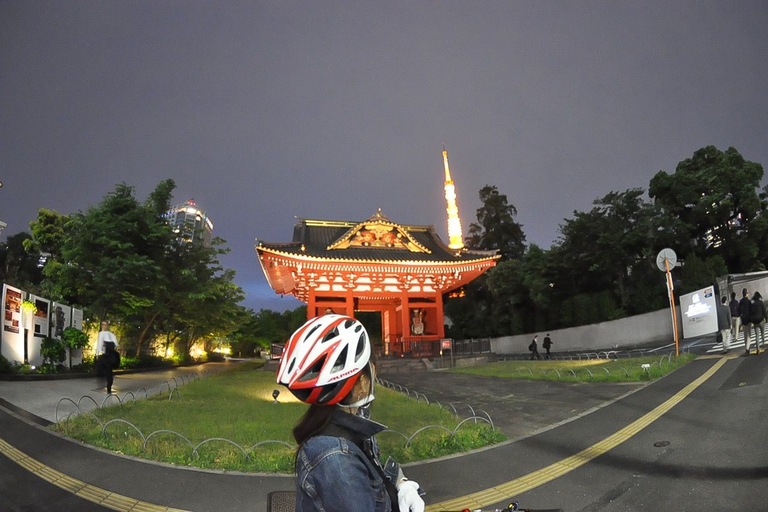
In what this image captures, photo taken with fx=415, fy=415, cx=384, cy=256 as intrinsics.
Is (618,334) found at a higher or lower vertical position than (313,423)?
lower

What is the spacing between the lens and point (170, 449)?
5.82 m

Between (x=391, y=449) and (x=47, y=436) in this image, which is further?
(x=47, y=436)

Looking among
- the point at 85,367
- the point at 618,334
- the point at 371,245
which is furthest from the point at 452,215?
the point at 85,367

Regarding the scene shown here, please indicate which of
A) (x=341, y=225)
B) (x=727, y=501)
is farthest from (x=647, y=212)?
(x=727, y=501)

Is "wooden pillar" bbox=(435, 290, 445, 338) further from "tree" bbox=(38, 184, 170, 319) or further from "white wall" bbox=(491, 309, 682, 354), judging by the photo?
"tree" bbox=(38, 184, 170, 319)

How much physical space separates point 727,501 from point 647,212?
79.5ft

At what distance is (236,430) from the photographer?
286 inches

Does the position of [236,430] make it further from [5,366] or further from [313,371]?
[5,366]

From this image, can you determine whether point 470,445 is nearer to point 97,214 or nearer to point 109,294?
point 109,294

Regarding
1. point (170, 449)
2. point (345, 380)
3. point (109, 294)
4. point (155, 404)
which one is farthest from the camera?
point (109, 294)

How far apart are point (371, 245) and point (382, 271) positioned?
2.35 meters

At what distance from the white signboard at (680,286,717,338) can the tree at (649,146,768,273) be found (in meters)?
5.89

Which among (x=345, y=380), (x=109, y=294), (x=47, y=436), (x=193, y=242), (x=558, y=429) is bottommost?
(x=558, y=429)

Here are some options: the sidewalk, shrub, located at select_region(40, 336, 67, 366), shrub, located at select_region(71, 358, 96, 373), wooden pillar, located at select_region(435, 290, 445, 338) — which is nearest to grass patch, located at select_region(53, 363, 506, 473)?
the sidewalk
